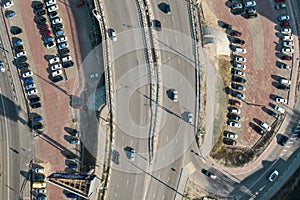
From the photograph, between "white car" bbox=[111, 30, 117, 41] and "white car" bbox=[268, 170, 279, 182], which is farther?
"white car" bbox=[268, 170, 279, 182]

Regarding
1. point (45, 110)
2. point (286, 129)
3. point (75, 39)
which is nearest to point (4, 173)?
point (45, 110)

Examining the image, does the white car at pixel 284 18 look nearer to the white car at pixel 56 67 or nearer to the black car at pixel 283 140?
the black car at pixel 283 140

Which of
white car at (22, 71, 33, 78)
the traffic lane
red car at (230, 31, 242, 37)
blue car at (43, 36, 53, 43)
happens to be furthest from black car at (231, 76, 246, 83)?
white car at (22, 71, 33, 78)

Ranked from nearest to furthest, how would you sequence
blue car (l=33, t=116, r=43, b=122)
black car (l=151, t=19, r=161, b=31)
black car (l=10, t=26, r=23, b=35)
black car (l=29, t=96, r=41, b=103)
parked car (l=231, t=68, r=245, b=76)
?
blue car (l=33, t=116, r=43, b=122), black car (l=151, t=19, r=161, b=31), black car (l=29, t=96, r=41, b=103), black car (l=10, t=26, r=23, b=35), parked car (l=231, t=68, r=245, b=76)

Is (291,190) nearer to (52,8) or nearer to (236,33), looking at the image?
(236,33)

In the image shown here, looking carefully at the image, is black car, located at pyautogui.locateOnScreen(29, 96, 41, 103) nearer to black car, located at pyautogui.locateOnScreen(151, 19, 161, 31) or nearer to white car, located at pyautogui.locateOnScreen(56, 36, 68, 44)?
white car, located at pyautogui.locateOnScreen(56, 36, 68, 44)

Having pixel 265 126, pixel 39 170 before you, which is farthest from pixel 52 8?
pixel 265 126

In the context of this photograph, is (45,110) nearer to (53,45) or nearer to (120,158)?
(53,45)

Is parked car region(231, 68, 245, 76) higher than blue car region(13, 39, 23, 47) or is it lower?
lower
